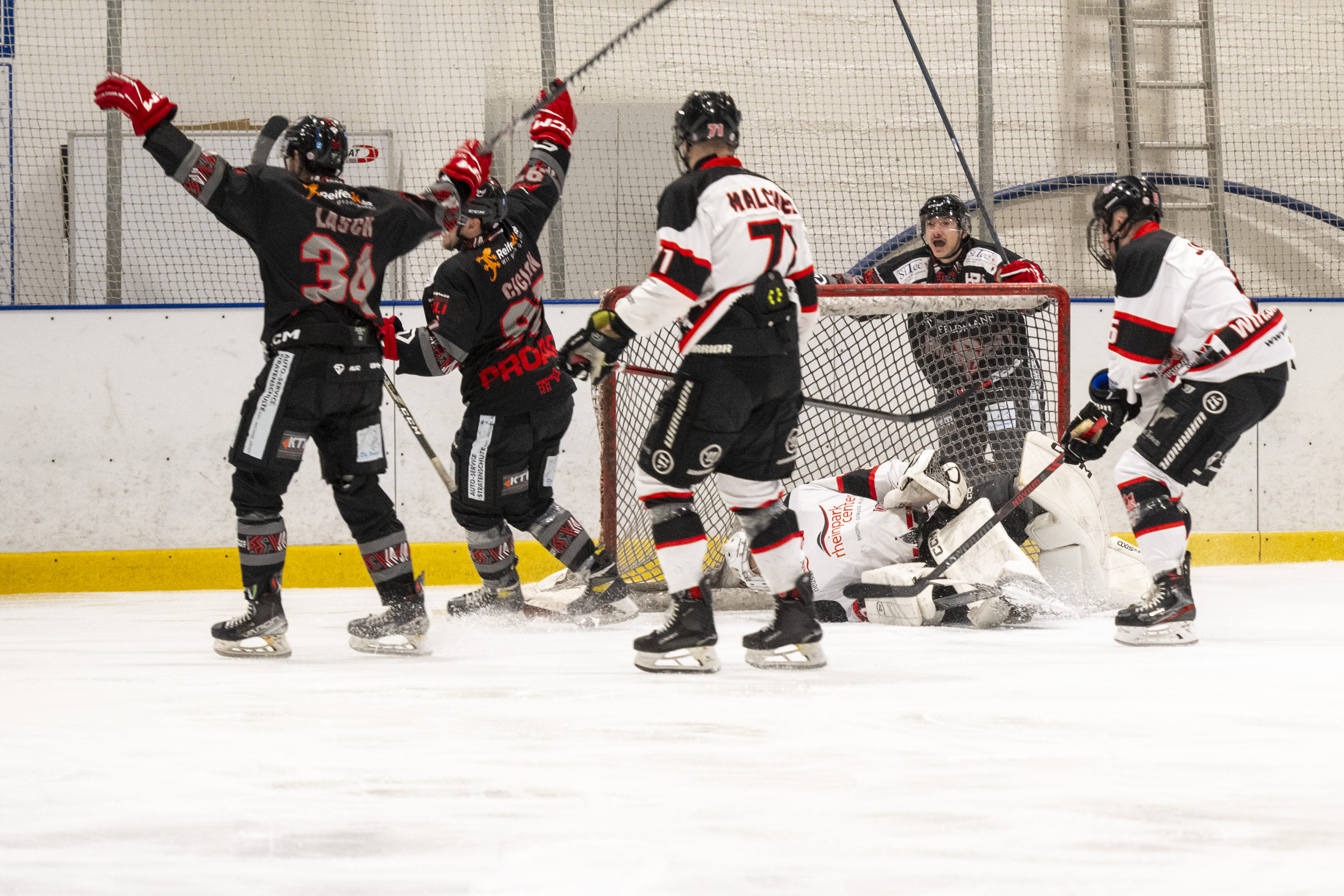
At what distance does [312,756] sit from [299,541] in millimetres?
2947

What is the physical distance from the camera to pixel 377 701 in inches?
91.2

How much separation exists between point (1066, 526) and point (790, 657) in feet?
4.72

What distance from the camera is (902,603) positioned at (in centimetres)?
354

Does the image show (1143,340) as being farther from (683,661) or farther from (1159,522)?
(683,661)

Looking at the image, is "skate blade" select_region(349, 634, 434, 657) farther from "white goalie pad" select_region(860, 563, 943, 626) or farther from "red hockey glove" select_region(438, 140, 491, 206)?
"white goalie pad" select_region(860, 563, 943, 626)

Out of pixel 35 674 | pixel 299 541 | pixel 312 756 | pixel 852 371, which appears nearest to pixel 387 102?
pixel 299 541

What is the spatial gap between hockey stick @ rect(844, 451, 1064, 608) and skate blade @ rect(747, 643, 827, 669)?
0.91 m

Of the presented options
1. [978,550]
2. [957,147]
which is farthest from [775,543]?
[957,147]

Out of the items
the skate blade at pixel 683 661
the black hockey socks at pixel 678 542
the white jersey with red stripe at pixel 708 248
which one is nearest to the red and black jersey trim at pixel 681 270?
the white jersey with red stripe at pixel 708 248

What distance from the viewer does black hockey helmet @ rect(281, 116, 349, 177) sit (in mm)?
2869

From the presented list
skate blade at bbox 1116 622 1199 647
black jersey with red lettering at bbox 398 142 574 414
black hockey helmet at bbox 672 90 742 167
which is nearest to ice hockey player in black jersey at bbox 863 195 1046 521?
skate blade at bbox 1116 622 1199 647

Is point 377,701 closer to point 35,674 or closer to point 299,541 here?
point 35,674

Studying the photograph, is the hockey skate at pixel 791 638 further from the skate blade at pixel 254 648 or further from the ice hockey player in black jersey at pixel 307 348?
the skate blade at pixel 254 648

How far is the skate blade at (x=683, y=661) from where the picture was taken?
2631mm
